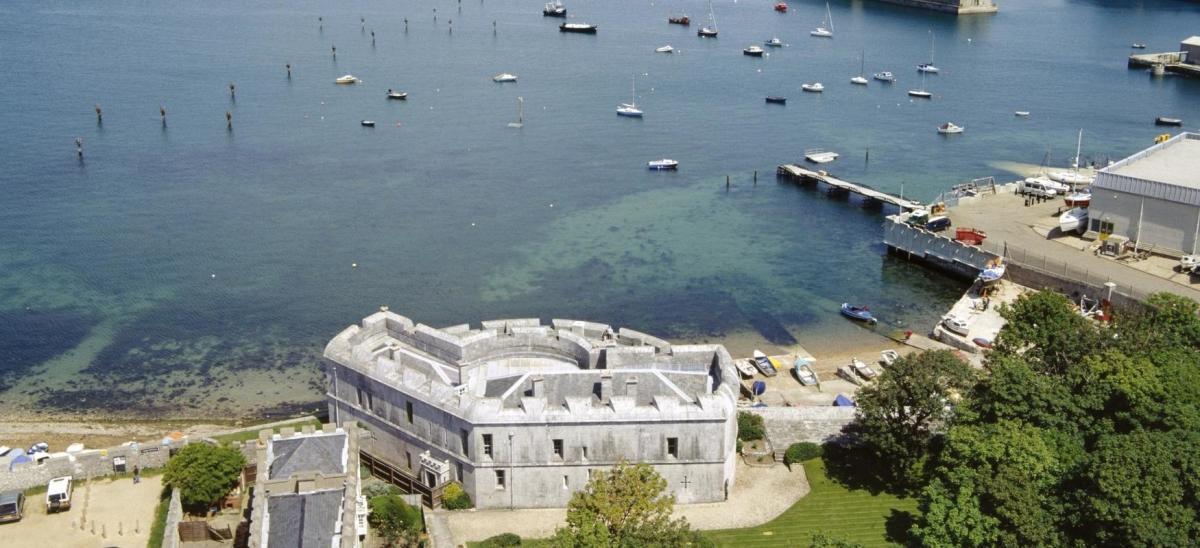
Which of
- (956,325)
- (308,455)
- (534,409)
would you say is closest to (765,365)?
(956,325)

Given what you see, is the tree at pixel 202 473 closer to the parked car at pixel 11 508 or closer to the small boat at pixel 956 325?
the parked car at pixel 11 508

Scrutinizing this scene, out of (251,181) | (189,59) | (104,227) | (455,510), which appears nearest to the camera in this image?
(455,510)

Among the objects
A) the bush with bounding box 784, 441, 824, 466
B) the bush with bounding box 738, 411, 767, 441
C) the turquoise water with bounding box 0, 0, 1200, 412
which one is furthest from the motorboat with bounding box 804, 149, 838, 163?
the bush with bounding box 784, 441, 824, 466

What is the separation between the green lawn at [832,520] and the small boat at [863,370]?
16.1 m

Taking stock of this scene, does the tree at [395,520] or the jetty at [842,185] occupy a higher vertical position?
the jetty at [842,185]

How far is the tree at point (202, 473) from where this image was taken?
59531 mm

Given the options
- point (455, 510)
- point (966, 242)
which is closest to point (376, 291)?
point (455, 510)

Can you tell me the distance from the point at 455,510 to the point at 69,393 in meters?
37.5

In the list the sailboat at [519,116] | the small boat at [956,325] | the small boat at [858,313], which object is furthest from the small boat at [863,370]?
the sailboat at [519,116]

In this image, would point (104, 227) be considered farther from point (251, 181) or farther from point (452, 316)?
point (452, 316)

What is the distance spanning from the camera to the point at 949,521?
5388 cm

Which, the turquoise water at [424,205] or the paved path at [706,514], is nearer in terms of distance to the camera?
the paved path at [706,514]

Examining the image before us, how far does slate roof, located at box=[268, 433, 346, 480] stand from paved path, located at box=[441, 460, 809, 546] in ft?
25.2

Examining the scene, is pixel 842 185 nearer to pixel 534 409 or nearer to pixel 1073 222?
pixel 1073 222
